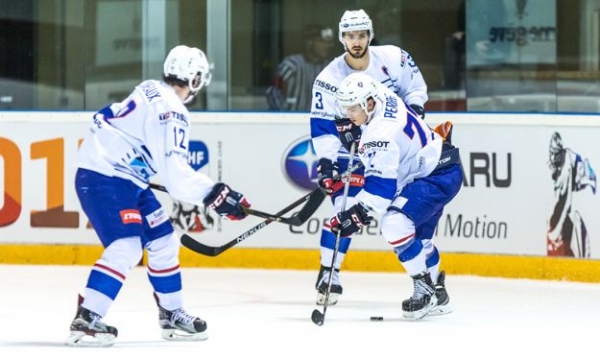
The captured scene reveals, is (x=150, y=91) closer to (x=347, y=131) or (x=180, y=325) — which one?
(x=180, y=325)

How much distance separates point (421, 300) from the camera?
643cm

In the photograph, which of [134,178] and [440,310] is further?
[440,310]

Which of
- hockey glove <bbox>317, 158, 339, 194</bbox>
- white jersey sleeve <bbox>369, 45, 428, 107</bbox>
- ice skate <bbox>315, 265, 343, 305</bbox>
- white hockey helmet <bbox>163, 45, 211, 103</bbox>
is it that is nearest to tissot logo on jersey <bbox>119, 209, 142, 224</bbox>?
white hockey helmet <bbox>163, 45, 211, 103</bbox>

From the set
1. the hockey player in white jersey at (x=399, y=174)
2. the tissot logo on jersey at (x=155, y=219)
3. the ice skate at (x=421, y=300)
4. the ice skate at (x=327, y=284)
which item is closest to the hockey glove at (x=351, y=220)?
the hockey player in white jersey at (x=399, y=174)

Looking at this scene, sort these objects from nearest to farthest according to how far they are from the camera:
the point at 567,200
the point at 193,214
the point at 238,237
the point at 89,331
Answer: the point at 89,331 → the point at 238,237 → the point at 567,200 → the point at 193,214

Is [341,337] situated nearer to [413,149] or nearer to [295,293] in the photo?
[413,149]

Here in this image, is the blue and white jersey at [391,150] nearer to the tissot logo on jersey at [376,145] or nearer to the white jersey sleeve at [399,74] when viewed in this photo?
the tissot logo on jersey at [376,145]

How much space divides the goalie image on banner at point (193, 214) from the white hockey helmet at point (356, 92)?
2.54m

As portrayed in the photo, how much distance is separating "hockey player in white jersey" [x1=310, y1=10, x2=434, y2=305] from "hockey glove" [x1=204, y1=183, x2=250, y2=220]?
1.44 m

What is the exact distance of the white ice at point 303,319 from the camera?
5.45 metres

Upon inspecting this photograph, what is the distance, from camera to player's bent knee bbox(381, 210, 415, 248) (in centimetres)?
629

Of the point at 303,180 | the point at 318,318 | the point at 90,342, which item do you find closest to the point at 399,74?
the point at 318,318

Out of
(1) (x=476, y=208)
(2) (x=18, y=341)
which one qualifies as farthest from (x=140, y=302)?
(1) (x=476, y=208)

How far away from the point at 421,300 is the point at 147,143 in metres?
1.57
